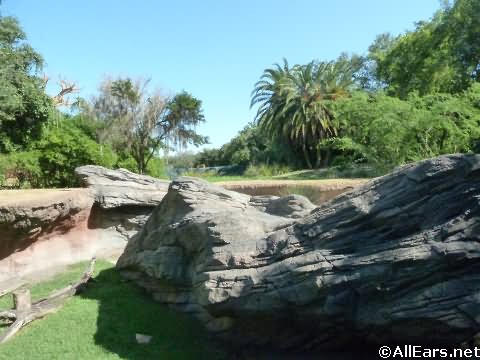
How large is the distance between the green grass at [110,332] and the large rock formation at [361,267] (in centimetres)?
41

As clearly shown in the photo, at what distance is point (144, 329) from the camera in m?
5.16

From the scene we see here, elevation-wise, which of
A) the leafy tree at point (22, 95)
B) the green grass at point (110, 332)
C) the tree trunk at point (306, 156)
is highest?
the leafy tree at point (22, 95)

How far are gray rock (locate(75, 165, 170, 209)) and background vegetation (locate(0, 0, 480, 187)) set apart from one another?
4702 millimetres

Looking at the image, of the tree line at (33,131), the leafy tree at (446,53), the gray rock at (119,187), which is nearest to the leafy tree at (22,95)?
the tree line at (33,131)

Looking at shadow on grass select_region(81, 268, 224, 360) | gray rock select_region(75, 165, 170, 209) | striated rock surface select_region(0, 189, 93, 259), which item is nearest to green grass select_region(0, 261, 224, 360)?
shadow on grass select_region(81, 268, 224, 360)

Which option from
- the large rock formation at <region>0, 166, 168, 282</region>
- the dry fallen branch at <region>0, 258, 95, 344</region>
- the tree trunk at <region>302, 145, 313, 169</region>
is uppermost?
the tree trunk at <region>302, 145, 313, 169</region>

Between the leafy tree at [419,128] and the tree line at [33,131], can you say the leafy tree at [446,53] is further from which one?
the tree line at [33,131]

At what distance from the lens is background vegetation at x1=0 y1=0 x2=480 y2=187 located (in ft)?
37.3

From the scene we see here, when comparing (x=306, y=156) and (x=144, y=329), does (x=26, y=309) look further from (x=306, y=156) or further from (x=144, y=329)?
(x=306, y=156)

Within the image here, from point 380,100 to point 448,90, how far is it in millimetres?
10653

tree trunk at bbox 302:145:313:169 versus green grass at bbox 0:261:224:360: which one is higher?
tree trunk at bbox 302:145:313:169

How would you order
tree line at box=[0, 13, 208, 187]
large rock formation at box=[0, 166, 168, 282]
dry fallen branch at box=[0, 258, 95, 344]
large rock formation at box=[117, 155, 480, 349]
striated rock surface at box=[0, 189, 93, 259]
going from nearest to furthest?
large rock formation at box=[117, 155, 480, 349], dry fallen branch at box=[0, 258, 95, 344], striated rock surface at box=[0, 189, 93, 259], large rock formation at box=[0, 166, 168, 282], tree line at box=[0, 13, 208, 187]

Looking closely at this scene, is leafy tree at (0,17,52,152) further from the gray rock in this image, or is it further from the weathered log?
the weathered log

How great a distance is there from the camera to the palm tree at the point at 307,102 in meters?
29.3
